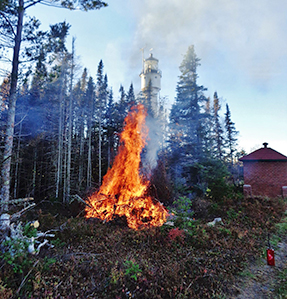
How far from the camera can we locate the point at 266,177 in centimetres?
1603

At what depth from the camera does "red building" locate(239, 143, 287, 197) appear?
616 inches

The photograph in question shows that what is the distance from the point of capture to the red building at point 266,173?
1564 cm

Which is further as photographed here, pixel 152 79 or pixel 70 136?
pixel 152 79

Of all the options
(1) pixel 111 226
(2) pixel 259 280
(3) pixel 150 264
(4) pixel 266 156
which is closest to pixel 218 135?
(4) pixel 266 156

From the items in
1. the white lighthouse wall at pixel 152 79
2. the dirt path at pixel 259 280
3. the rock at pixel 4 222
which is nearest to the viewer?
the dirt path at pixel 259 280

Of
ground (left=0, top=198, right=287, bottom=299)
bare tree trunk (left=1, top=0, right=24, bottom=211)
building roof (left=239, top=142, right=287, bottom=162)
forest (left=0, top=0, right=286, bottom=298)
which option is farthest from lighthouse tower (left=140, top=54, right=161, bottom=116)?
ground (left=0, top=198, right=287, bottom=299)

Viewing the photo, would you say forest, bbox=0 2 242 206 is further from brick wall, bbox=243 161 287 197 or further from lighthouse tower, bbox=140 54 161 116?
lighthouse tower, bbox=140 54 161 116

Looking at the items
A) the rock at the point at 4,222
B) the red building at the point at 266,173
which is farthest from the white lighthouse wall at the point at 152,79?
the rock at the point at 4,222

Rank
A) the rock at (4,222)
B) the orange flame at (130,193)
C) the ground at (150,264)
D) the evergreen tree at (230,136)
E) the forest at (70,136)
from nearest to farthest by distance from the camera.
Result: 1. the ground at (150,264)
2. the rock at (4,222)
3. the orange flame at (130,193)
4. the forest at (70,136)
5. the evergreen tree at (230,136)

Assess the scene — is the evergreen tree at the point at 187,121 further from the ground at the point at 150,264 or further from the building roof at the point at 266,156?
the ground at the point at 150,264

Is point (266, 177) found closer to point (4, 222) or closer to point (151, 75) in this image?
point (4, 222)

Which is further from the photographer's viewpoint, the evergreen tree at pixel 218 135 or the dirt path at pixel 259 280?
the evergreen tree at pixel 218 135

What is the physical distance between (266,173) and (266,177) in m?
0.35

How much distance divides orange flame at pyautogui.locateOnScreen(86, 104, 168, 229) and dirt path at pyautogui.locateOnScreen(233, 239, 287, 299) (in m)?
3.63
